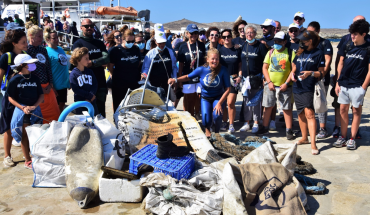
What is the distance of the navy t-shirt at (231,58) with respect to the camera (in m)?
5.97

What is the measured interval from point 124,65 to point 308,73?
128 inches

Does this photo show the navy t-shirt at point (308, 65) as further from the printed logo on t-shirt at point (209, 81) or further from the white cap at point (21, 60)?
the white cap at point (21, 60)

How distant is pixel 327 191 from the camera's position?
142 inches

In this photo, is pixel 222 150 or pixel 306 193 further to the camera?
pixel 222 150

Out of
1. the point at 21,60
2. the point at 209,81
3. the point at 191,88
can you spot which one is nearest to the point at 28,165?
the point at 21,60

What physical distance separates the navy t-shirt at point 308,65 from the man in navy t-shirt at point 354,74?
0.47 meters

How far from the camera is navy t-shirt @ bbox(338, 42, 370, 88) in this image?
479 centimetres

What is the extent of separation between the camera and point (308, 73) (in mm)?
4910

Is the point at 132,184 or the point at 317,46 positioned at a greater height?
the point at 317,46

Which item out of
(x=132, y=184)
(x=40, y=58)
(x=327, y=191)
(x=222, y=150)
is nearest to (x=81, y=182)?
(x=132, y=184)

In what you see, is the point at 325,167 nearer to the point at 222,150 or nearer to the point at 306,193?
the point at 306,193

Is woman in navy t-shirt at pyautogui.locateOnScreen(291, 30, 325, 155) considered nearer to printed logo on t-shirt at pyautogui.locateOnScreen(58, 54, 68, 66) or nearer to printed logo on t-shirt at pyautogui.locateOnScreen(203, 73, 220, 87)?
printed logo on t-shirt at pyautogui.locateOnScreen(203, 73, 220, 87)

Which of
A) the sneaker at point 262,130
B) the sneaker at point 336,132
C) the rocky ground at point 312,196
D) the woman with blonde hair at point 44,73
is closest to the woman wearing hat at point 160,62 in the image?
the woman with blonde hair at point 44,73

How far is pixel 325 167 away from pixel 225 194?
2220 mm
